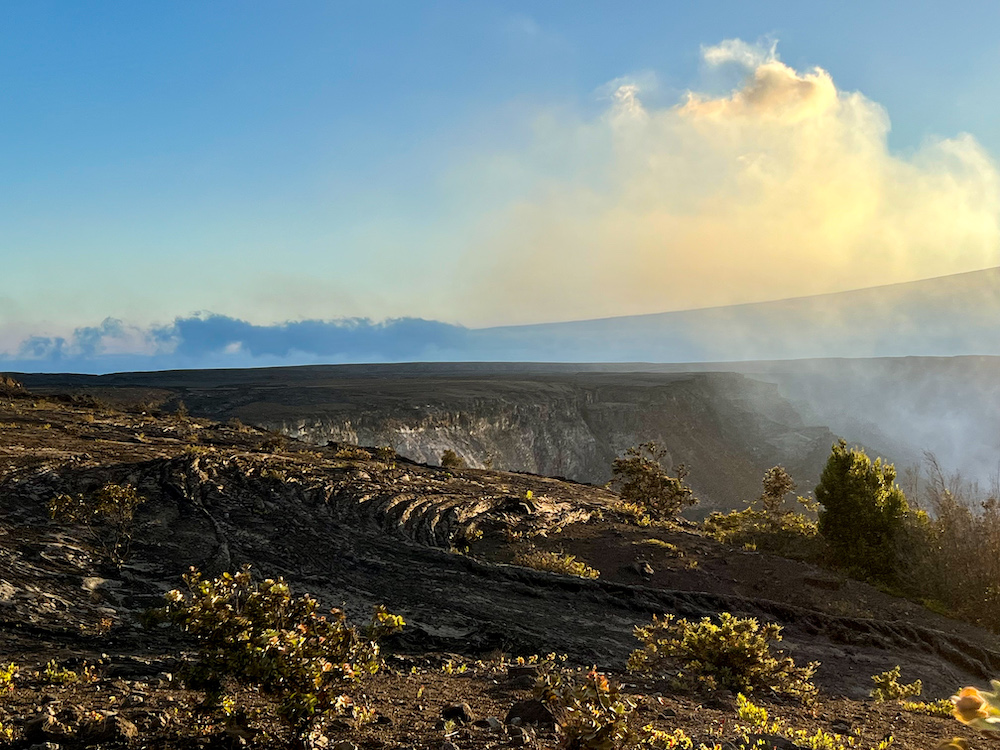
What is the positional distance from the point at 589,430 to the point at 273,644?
76.1m

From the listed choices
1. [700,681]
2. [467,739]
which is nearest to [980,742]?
[700,681]

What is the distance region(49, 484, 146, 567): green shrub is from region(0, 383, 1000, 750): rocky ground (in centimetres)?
33

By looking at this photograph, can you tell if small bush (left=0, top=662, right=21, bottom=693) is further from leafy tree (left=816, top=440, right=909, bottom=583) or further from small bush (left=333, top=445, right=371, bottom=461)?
small bush (left=333, top=445, right=371, bottom=461)

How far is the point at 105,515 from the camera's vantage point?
57.5 ft

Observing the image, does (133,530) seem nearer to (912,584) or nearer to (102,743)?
(102,743)

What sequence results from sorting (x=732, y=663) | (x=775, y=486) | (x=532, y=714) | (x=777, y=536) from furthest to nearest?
(x=775, y=486) → (x=777, y=536) → (x=732, y=663) → (x=532, y=714)

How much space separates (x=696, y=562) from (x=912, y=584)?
628 centimetres

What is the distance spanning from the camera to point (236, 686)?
768 cm

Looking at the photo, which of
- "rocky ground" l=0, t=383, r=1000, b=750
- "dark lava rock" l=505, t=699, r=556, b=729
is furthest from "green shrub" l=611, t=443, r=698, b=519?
"dark lava rock" l=505, t=699, r=556, b=729

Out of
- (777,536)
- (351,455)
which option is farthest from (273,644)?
(351,455)

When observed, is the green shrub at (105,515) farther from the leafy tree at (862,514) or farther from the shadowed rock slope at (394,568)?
the leafy tree at (862,514)

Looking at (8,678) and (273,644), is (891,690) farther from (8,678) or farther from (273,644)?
(8,678)

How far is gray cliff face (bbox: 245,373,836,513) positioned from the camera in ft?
200

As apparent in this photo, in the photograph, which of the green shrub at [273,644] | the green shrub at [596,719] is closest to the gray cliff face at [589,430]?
the green shrub at [273,644]
